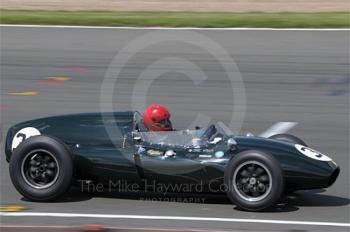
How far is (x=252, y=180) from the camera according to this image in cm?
758

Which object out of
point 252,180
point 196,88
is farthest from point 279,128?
point 252,180

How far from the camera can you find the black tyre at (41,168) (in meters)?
7.79

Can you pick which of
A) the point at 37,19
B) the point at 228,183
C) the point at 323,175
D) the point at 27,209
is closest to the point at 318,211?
the point at 323,175

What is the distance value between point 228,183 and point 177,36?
29.8 feet

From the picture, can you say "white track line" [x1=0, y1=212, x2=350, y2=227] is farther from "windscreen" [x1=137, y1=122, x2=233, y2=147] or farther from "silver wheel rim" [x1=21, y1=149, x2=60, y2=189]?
"windscreen" [x1=137, y1=122, x2=233, y2=147]

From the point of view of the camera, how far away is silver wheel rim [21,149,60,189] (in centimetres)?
786

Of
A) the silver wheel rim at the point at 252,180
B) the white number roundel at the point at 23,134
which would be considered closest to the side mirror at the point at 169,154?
the silver wheel rim at the point at 252,180

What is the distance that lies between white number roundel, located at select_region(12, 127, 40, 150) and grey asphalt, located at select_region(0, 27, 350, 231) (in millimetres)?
476

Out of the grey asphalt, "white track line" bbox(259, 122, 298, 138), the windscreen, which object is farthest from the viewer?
"white track line" bbox(259, 122, 298, 138)

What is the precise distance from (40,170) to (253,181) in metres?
1.86

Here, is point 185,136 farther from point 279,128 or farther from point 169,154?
point 279,128

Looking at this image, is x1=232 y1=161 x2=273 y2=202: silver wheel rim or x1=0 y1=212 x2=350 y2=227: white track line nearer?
x1=0 y1=212 x2=350 y2=227: white track line

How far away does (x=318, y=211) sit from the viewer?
25.6ft

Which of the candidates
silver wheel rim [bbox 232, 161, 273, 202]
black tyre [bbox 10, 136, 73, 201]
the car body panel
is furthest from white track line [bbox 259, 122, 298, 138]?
black tyre [bbox 10, 136, 73, 201]
